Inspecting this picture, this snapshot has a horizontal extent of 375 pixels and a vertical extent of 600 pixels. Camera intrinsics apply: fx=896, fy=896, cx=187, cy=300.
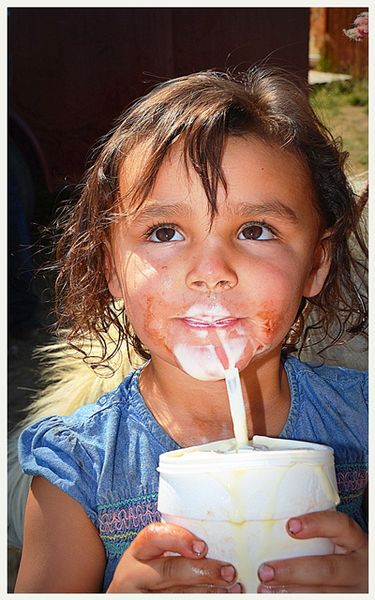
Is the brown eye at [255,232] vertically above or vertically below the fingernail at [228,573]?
above

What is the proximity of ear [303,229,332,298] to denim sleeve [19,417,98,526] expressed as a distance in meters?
0.36

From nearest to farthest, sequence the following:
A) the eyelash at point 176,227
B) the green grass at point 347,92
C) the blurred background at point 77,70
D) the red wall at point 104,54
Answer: the eyelash at point 176,227
the blurred background at point 77,70
the red wall at point 104,54
the green grass at point 347,92

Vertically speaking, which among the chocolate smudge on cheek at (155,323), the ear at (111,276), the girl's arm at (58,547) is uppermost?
the ear at (111,276)

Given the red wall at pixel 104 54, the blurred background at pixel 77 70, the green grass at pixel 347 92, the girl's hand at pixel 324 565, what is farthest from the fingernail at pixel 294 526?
the green grass at pixel 347 92

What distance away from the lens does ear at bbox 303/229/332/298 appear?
1.19 meters

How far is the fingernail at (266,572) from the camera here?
0.75 m

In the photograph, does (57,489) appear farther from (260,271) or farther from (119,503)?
(260,271)

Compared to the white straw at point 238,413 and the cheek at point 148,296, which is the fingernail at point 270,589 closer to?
the white straw at point 238,413

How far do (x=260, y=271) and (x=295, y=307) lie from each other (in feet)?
0.28

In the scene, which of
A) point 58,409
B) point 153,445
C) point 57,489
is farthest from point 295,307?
point 58,409

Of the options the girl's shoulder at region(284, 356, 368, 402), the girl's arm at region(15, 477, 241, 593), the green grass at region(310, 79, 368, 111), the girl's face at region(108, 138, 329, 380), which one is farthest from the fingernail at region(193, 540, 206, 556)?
the green grass at region(310, 79, 368, 111)

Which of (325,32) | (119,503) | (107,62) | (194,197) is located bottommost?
(119,503)

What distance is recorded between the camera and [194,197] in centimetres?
99

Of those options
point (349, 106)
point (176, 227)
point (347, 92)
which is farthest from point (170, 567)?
point (347, 92)
